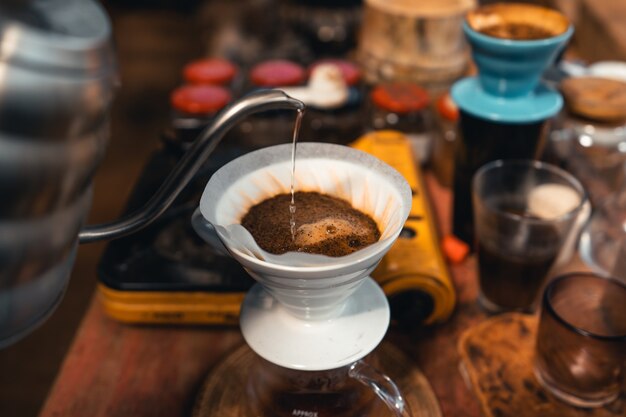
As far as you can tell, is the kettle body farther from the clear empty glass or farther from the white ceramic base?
the clear empty glass

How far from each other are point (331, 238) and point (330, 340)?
0.10 m

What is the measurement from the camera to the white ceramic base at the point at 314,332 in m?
0.51

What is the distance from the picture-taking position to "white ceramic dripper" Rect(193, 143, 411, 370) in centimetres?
47

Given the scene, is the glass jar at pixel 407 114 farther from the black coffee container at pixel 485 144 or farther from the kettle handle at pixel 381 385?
the kettle handle at pixel 381 385

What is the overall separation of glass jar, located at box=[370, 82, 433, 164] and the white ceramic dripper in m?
0.45

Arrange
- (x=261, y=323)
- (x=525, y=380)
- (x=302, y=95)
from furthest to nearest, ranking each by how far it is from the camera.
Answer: (x=302, y=95) → (x=525, y=380) → (x=261, y=323)

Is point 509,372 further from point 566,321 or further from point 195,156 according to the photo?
point 195,156

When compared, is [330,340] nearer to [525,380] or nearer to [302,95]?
[525,380]

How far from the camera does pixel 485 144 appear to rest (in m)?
0.77

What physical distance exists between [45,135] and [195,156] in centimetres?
15

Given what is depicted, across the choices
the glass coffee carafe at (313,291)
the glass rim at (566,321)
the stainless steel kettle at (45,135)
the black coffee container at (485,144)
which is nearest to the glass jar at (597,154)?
the black coffee container at (485,144)

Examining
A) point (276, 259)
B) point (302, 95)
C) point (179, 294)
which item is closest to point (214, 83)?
point (302, 95)

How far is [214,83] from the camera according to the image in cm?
103

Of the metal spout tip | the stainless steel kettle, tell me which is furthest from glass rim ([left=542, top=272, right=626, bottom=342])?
the stainless steel kettle
